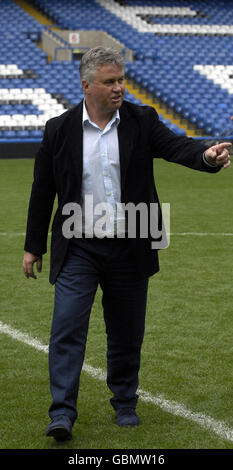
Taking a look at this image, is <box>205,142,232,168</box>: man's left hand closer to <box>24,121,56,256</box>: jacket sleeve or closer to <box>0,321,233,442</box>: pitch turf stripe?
<box>24,121,56,256</box>: jacket sleeve

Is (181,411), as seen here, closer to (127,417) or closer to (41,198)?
(127,417)

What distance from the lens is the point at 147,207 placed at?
3.87m

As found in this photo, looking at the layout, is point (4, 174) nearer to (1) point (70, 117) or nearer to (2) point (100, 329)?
(2) point (100, 329)

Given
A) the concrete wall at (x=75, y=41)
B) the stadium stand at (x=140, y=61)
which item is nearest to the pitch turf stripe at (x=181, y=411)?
the stadium stand at (x=140, y=61)

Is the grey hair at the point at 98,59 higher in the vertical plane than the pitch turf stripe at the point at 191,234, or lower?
higher

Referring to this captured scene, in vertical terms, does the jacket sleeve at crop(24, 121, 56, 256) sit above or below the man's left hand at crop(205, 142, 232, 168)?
below

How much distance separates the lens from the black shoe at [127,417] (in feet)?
13.4

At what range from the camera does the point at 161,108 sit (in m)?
26.8

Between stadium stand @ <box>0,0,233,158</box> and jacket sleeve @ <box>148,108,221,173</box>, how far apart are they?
18905 millimetres

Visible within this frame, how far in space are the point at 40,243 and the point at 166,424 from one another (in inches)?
45.4

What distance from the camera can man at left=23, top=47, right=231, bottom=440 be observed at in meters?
3.73

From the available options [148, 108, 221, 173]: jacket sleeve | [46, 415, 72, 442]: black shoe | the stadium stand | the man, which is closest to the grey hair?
the man

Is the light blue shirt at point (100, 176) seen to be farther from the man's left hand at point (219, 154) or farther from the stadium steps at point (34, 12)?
the stadium steps at point (34, 12)
